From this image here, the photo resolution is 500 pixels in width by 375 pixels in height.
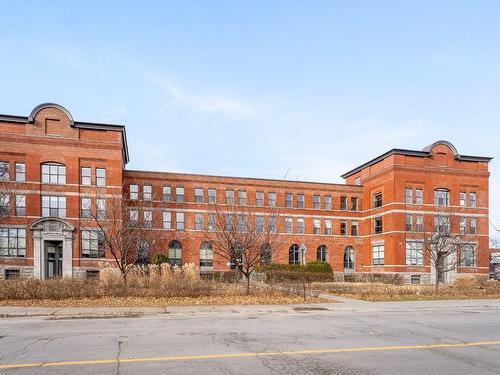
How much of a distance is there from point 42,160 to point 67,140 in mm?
2909

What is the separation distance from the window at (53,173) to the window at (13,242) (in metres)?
5.17

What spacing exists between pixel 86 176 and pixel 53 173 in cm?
296

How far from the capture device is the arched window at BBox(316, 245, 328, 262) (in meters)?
54.2

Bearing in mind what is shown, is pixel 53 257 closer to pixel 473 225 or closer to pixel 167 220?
pixel 167 220

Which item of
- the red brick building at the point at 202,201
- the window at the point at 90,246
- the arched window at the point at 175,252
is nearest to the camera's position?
the red brick building at the point at 202,201

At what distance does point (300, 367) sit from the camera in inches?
310

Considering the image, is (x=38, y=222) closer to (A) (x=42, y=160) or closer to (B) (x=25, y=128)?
(A) (x=42, y=160)

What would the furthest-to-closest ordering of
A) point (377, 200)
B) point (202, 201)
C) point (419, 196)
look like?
point (377, 200), point (202, 201), point (419, 196)

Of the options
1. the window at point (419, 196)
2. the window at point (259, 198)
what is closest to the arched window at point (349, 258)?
the window at point (419, 196)

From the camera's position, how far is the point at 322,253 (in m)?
54.6

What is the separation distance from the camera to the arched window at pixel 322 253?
54.2 metres

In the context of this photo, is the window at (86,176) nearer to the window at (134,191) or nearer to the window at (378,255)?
the window at (134,191)

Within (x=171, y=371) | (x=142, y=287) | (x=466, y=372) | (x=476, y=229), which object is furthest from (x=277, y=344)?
(x=476, y=229)

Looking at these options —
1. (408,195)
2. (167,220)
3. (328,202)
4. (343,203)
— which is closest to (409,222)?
(408,195)
